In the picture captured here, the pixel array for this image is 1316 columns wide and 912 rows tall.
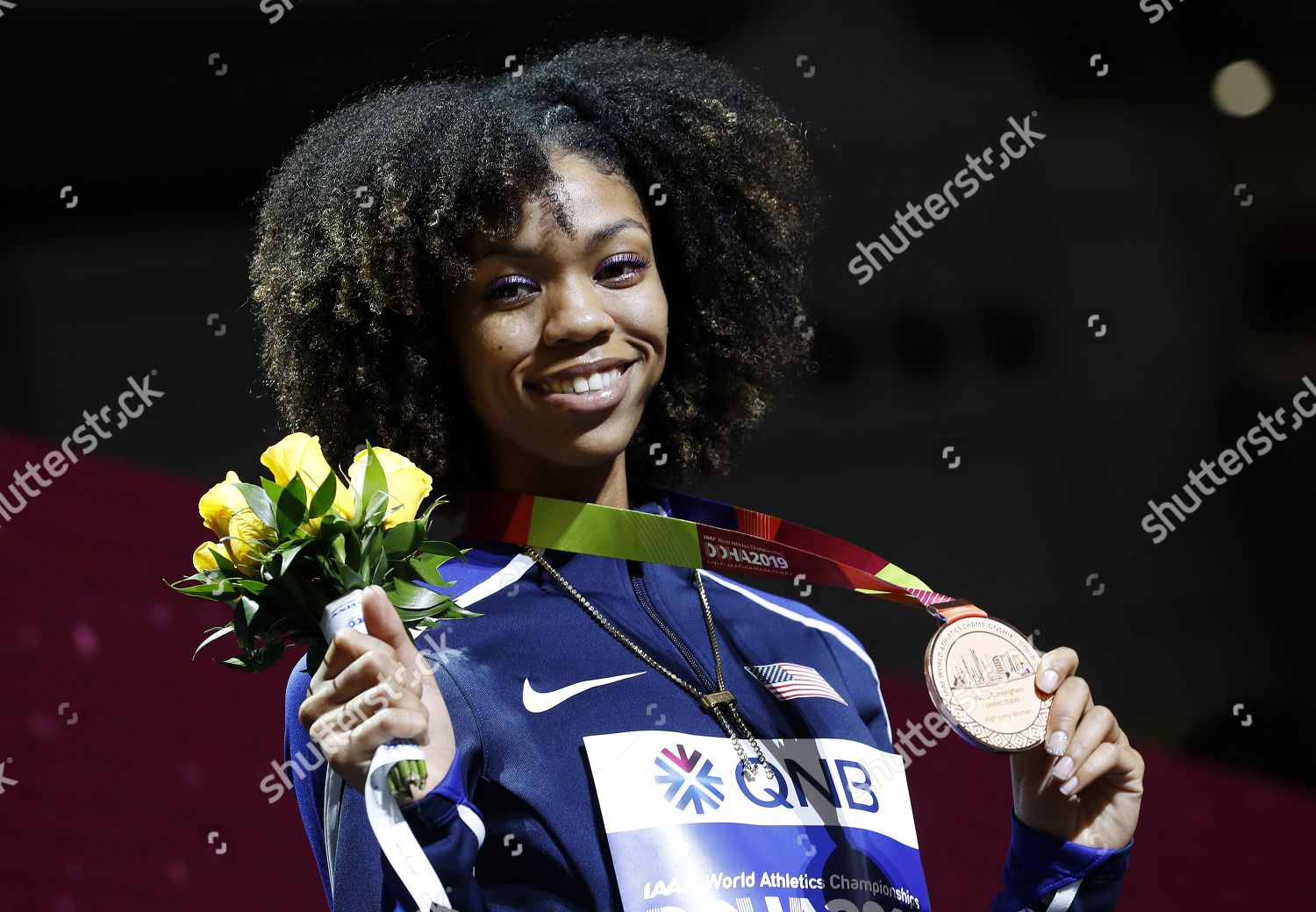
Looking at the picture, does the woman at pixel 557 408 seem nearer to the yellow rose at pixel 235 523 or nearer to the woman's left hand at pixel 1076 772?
the woman's left hand at pixel 1076 772

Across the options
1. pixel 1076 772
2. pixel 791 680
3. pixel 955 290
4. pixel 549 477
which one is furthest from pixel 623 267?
pixel 955 290

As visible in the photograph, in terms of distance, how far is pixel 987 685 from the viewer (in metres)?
1.80

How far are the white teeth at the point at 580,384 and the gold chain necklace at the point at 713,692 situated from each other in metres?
0.21

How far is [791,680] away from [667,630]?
0.56ft

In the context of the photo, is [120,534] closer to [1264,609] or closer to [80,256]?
[80,256]

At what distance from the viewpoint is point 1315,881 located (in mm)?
3713

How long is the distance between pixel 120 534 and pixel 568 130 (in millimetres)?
1325

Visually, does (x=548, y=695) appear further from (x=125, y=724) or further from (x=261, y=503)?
(x=125, y=724)

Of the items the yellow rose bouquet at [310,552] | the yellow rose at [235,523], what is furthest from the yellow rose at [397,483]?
the yellow rose at [235,523]

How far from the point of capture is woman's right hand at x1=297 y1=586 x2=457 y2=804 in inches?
55.4

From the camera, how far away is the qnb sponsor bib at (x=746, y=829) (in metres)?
1.69

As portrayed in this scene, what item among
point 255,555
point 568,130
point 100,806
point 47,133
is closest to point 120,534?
point 100,806

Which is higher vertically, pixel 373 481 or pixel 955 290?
pixel 955 290

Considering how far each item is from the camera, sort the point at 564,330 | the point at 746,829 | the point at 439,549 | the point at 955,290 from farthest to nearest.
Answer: the point at 955,290
the point at 564,330
the point at 746,829
the point at 439,549
